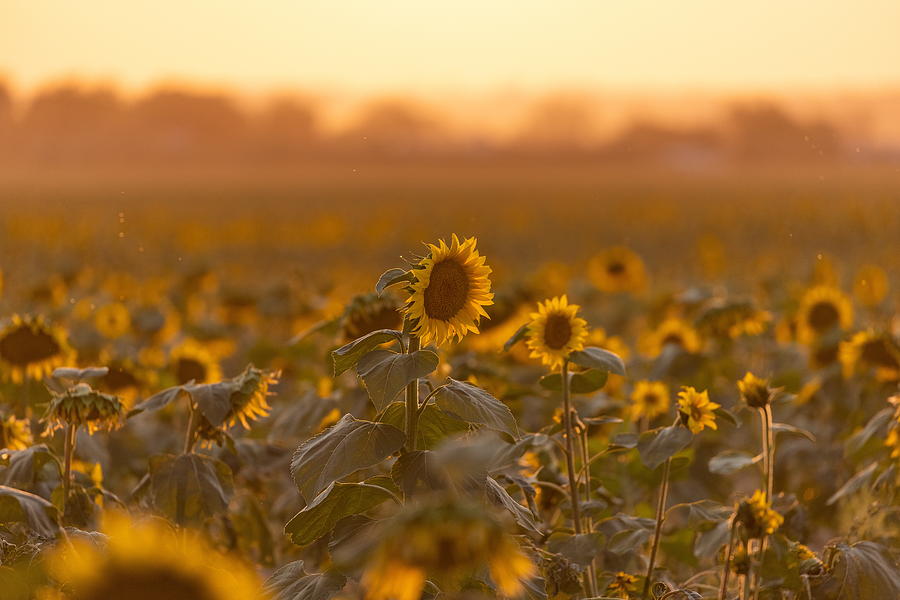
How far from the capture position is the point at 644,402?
4.17 metres

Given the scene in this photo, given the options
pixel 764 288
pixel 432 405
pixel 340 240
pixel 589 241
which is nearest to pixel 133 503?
pixel 432 405

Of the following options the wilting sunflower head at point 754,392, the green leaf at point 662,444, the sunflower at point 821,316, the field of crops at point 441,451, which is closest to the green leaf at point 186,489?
the field of crops at point 441,451

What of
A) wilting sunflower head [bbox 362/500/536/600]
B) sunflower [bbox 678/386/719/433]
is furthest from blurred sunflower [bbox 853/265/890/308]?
wilting sunflower head [bbox 362/500/536/600]

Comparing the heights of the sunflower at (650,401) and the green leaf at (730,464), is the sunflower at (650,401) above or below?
below

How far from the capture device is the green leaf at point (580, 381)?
3.08 meters

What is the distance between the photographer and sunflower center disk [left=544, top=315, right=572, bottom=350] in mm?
2936

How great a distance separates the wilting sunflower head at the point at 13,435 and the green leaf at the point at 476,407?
1.64 m

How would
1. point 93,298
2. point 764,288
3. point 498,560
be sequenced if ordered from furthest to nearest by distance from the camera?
point 764,288
point 93,298
point 498,560

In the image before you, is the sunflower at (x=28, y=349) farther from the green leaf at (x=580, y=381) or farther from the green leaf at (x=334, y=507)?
the green leaf at (x=580, y=381)

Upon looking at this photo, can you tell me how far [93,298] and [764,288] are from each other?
587cm

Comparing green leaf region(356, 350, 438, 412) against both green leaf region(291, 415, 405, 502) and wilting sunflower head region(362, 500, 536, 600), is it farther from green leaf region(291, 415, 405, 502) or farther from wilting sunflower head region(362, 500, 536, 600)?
wilting sunflower head region(362, 500, 536, 600)

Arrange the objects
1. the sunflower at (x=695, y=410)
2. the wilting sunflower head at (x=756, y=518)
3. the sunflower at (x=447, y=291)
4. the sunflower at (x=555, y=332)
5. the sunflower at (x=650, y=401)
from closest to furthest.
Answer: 1. the sunflower at (x=447, y=291)
2. the wilting sunflower head at (x=756, y=518)
3. the sunflower at (x=695, y=410)
4. the sunflower at (x=555, y=332)
5. the sunflower at (x=650, y=401)

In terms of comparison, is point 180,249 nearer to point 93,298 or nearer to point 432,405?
point 93,298

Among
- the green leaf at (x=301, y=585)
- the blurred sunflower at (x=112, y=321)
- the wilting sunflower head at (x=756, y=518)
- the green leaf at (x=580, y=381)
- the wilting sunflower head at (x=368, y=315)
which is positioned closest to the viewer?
the green leaf at (x=301, y=585)
